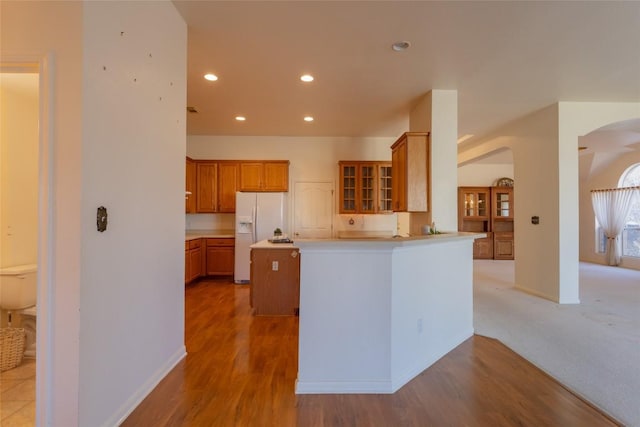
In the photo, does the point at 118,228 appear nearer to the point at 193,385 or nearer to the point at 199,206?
the point at 193,385

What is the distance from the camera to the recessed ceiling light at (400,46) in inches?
109

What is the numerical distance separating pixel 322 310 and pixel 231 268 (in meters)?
3.99

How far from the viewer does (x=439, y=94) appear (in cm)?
381

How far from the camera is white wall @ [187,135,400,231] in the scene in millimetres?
6180

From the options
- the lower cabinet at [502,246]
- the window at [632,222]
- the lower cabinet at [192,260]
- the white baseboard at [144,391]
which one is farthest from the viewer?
the lower cabinet at [502,246]

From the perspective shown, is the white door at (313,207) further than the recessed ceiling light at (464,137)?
Yes

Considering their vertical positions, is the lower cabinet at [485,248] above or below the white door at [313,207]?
below

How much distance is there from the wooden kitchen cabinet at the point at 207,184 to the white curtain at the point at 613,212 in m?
9.24

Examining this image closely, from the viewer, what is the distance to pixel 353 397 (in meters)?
2.04

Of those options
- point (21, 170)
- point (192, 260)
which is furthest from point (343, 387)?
point (192, 260)

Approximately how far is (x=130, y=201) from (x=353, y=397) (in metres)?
1.94

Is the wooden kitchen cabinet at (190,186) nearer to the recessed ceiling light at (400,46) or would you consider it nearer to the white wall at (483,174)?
the recessed ceiling light at (400,46)

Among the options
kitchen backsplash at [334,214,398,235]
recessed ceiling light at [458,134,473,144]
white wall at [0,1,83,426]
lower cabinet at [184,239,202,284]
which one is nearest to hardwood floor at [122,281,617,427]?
white wall at [0,1,83,426]

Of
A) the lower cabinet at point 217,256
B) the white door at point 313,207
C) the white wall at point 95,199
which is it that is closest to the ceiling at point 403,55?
the white wall at point 95,199
